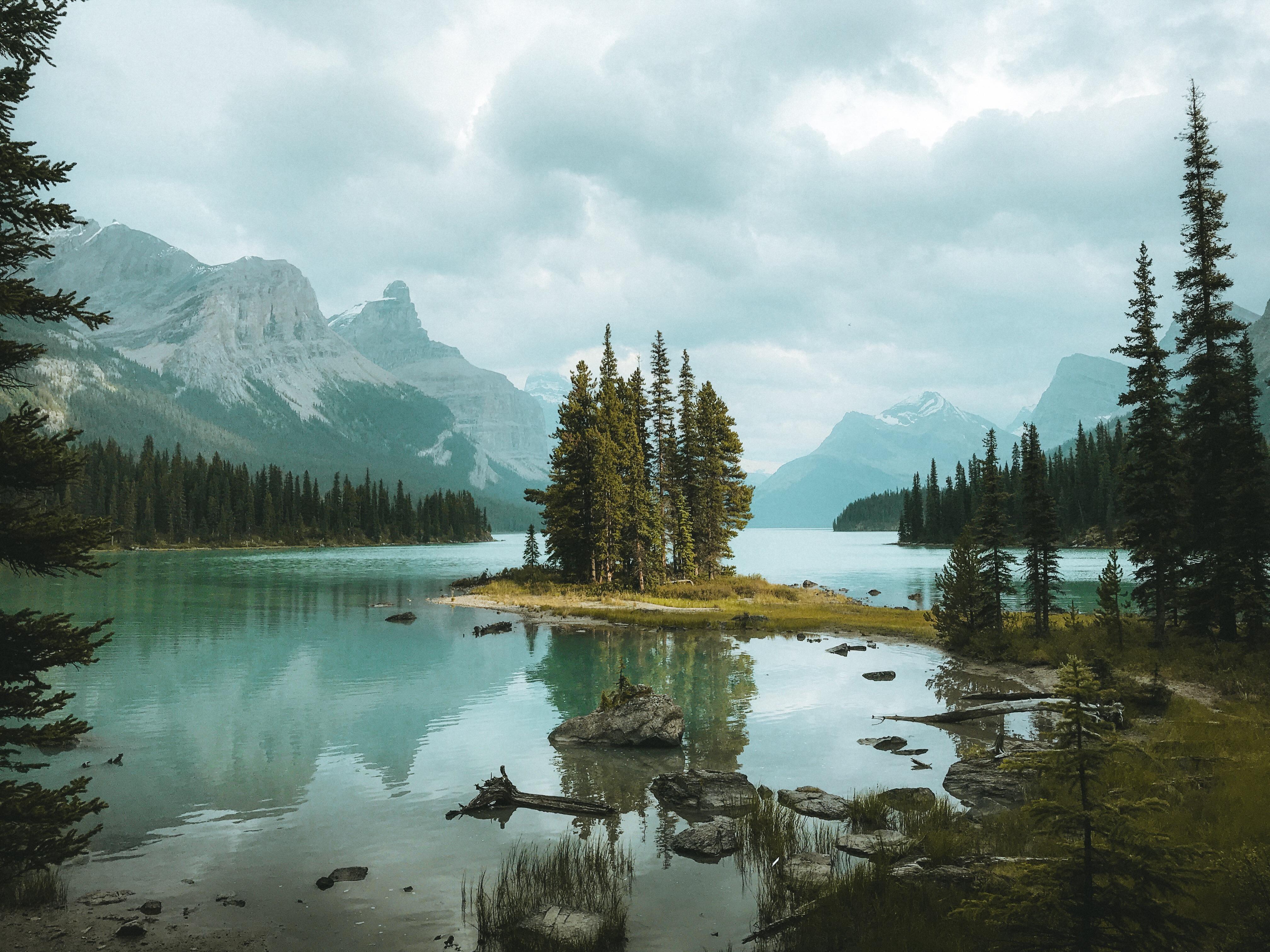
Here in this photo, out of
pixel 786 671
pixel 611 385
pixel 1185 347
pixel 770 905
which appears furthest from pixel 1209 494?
pixel 611 385

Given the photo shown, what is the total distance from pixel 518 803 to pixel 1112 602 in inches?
1088

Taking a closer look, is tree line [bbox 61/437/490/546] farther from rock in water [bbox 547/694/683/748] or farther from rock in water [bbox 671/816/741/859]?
rock in water [bbox 671/816/741/859]

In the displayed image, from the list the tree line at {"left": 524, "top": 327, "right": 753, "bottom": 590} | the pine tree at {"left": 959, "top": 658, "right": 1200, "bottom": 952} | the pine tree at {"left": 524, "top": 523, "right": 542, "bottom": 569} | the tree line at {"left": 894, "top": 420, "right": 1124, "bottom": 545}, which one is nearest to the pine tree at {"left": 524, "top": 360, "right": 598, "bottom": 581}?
the tree line at {"left": 524, "top": 327, "right": 753, "bottom": 590}

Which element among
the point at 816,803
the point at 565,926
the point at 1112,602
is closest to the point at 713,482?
the point at 1112,602

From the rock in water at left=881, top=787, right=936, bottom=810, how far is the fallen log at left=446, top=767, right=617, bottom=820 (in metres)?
6.05

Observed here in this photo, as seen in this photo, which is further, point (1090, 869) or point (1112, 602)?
point (1112, 602)

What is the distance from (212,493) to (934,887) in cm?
18493

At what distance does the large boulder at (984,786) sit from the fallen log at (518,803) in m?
7.85

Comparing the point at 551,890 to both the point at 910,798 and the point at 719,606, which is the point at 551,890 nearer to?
the point at 910,798

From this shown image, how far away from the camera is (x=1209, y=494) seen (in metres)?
27.6

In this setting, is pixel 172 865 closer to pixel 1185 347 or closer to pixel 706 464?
pixel 1185 347

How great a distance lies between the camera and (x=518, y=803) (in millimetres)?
15812

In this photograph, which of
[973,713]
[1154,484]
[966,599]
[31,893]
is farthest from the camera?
[966,599]

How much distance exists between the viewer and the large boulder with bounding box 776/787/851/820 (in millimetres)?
14891
